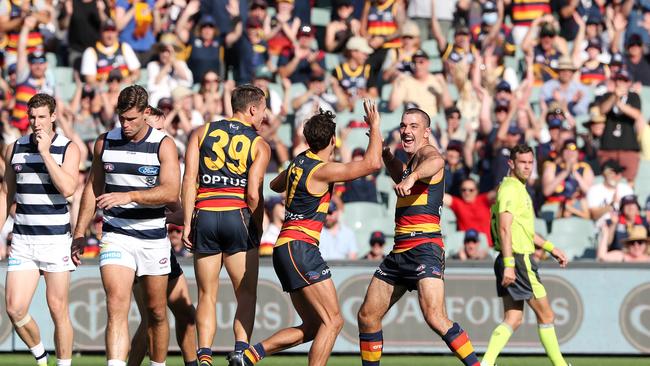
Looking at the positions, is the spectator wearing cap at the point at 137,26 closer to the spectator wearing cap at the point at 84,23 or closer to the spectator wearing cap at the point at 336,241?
the spectator wearing cap at the point at 84,23

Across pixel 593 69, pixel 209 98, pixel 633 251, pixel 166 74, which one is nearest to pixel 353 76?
pixel 209 98

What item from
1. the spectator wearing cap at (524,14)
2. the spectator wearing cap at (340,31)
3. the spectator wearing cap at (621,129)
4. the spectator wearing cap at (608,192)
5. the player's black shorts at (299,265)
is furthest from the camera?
the spectator wearing cap at (524,14)

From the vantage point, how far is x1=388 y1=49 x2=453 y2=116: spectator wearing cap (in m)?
19.4

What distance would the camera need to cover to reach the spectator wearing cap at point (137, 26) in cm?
2083

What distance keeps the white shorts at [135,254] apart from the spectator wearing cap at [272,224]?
18.7 ft

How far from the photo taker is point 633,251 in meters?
16.0

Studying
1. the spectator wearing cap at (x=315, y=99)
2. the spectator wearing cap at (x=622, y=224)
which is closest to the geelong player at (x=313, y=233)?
the spectator wearing cap at (x=622, y=224)

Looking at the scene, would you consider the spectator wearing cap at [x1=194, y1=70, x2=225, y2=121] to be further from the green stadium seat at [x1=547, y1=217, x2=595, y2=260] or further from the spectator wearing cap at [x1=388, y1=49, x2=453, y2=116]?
the green stadium seat at [x1=547, y1=217, x2=595, y2=260]

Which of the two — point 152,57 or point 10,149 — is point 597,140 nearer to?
point 152,57

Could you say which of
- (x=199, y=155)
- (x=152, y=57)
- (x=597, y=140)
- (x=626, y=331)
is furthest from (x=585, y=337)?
(x=152, y=57)

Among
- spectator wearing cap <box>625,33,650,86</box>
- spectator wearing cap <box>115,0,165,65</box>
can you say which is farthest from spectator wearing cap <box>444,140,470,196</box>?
spectator wearing cap <box>115,0,165,65</box>

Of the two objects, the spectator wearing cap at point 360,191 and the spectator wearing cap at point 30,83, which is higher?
the spectator wearing cap at point 30,83

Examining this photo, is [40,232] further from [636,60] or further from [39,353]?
[636,60]

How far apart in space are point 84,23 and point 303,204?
1130cm
